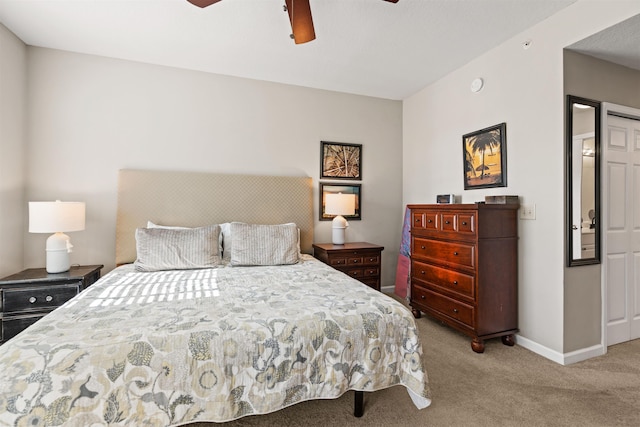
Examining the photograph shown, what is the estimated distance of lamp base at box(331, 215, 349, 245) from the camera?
373 centimetres

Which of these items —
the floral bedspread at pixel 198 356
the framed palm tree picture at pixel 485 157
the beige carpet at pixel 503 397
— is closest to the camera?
the floral bedspread at pixel 198 356

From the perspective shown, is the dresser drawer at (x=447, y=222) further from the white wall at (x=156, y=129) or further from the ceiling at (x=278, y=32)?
the ceiling at (x=278, y=32)

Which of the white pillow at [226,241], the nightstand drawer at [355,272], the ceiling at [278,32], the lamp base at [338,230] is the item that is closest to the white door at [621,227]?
the ceiling at [278,32]

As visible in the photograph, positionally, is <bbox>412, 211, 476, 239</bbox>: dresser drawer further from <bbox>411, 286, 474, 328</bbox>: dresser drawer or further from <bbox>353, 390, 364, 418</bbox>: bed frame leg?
<bbox>353, 390, 364, 418</bbox>: bed frame leg

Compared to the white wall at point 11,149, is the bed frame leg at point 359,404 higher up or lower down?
lower down

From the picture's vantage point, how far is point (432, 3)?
89.7 inches

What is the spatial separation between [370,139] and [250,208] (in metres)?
1.93

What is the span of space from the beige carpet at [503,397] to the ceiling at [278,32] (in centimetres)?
280

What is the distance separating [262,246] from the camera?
295 centimetres

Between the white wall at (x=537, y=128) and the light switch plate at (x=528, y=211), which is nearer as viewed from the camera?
the white wall at (x=537, y=128)

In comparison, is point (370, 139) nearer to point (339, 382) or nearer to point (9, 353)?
point (339, 382)

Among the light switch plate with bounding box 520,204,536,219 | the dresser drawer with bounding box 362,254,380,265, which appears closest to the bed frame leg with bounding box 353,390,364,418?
the dresser drawer with bounding box 362,254,380,265

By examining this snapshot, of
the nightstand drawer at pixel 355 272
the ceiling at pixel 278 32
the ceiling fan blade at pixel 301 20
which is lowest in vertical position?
the nightstand drawer at pixel 355 272

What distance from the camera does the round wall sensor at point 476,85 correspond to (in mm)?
3080
